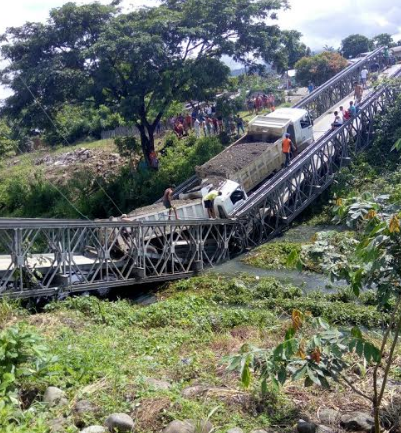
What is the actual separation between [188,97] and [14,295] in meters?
17.4

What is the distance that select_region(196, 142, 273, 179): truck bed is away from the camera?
2242cm

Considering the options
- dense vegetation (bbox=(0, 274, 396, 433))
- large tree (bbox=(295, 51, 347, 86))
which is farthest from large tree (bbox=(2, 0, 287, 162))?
large tree (bbox=(295, 51, 347, 86))

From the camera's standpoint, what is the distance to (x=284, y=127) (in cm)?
2505

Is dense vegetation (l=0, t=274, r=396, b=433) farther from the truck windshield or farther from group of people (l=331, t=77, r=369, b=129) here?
group of people (l=331, t=77, r=369, b=129)

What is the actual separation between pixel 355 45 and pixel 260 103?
39943 mm

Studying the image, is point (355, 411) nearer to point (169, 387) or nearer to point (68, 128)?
point (169, 387)

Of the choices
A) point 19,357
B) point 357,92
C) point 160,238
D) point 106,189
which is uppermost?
point 19,357

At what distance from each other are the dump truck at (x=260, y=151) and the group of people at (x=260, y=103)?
14.4 meters

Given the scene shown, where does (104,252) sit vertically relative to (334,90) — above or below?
below

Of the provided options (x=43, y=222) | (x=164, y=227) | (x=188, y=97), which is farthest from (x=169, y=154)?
(x=43, y=222)

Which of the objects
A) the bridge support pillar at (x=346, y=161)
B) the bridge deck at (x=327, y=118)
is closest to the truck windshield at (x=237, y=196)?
the bridge support pillar at (x=346, y=161)

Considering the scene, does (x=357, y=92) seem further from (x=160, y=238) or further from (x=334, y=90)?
(x=160, y=238)

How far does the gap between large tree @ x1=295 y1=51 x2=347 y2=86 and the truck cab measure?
23.8m

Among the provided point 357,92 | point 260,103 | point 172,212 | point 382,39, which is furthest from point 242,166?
point 382,39
